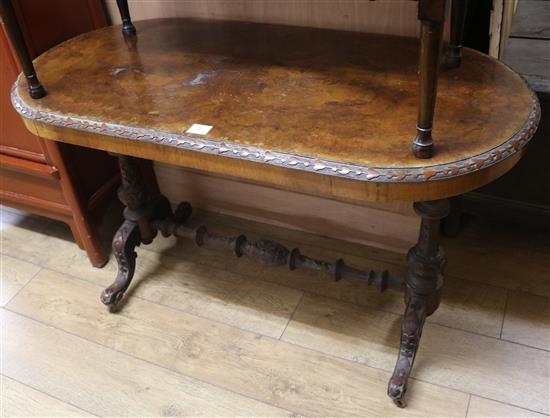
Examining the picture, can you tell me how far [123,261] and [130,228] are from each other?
0.11 m

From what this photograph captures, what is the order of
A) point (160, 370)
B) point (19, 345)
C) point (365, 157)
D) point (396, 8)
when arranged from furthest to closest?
point (19, 345) < point (160, 370) < point (396, 8) < point (365, 157)

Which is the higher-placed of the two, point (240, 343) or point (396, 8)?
point (396, 8)

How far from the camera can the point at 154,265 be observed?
1.91m

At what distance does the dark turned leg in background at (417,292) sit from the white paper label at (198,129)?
546mm

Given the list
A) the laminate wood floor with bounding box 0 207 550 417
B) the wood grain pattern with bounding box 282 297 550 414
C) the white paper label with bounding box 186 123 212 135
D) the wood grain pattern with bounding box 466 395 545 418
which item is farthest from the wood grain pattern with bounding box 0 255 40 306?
the wood grain pattern with bounding box 466 395 545 418

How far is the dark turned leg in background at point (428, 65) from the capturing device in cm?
88

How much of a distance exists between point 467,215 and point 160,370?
1.13m

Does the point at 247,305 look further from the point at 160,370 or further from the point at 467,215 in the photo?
the point at 467,215

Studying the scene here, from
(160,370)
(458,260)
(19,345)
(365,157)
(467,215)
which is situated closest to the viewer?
(365,157)

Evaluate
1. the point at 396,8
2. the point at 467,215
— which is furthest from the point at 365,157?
the point at 467,215

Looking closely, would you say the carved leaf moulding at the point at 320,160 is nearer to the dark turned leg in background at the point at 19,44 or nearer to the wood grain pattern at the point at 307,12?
the dark turned leg in background at the point at 19,44

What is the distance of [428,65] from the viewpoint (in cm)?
93

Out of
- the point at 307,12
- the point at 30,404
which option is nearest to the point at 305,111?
the point at 307,12

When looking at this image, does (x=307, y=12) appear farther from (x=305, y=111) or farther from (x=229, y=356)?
(x=229, y=356)
